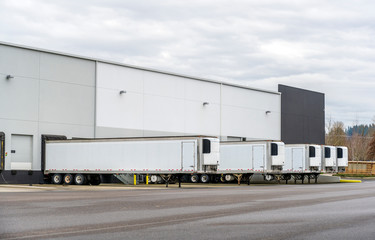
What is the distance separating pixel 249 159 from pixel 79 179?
12.1 m

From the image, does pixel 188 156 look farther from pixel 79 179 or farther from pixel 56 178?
pixel 56 178

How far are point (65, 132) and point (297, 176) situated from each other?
62.5 ft

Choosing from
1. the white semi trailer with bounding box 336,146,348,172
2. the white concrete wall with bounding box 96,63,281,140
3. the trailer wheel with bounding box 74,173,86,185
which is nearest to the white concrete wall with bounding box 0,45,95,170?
the white concrete wall with bounding box 96,63,281,140

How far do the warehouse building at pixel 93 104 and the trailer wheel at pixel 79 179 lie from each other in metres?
3.33

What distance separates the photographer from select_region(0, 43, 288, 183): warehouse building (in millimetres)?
42781

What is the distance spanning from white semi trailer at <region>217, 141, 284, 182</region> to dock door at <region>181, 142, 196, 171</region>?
6.29 metres

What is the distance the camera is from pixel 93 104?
48.0m

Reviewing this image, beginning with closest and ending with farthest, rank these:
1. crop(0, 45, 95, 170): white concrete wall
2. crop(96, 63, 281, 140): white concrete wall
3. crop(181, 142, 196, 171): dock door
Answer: crop(181, 142, 196, 171): dock door < crop(0, 45, 95, 170): white concrete wall < crop(96, 63, 281, 140): white concrete wall

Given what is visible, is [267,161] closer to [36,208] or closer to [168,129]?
[168,129]

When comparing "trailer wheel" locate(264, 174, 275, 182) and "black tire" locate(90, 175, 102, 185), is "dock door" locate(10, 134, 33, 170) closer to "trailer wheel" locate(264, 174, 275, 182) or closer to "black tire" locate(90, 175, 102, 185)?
"black tire" locate(90, 175, 102, 185)

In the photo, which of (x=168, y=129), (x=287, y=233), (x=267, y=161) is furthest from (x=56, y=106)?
(x=287, y=233)

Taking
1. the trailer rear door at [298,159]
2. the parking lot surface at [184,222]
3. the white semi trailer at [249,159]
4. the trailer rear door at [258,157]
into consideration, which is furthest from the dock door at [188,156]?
the parking lot surface at [184,222]

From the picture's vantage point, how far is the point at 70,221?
42.6 ft

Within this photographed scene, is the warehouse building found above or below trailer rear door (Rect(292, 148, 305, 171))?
above
